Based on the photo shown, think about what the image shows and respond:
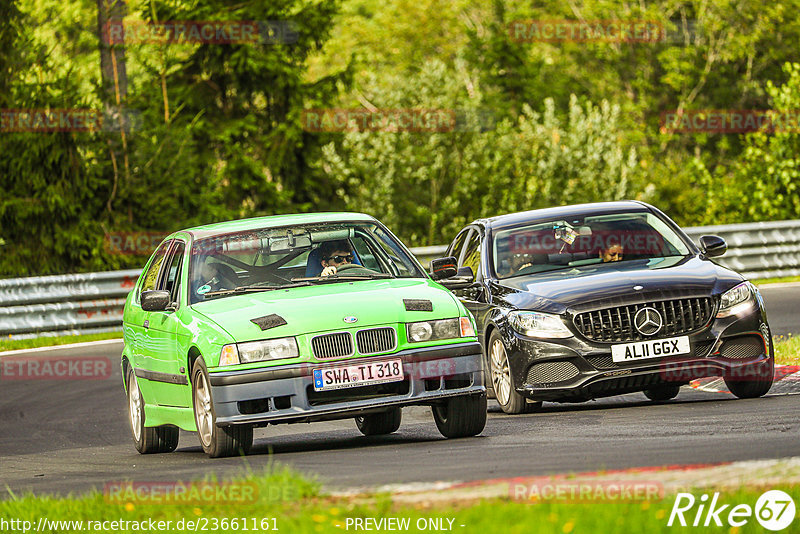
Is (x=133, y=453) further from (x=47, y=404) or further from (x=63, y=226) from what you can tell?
(x=63, y=226)

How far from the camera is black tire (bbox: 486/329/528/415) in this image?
36.6ft

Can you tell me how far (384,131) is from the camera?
37.5 metres

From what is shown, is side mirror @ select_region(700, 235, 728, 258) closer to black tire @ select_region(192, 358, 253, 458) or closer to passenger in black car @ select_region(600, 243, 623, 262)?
passenger in black car @ select_region(600, 243, 623, 262)

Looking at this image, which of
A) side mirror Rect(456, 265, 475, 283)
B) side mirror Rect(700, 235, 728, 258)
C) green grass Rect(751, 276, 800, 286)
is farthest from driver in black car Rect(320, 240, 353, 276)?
green grass Rect(751, 276, 800, 286)

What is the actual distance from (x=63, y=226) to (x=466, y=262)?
13.1 meters

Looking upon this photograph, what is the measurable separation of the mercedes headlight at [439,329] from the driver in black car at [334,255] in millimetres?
1357

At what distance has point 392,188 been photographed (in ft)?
123

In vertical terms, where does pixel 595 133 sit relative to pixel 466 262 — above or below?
below

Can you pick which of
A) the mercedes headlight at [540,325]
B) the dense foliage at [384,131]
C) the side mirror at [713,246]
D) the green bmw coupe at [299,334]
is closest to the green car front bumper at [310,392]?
the green bmw coupe at [299,334]

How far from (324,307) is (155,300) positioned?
1539 millimetres

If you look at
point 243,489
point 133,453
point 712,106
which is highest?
point 243,489

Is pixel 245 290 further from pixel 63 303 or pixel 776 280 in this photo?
pixel 776 280

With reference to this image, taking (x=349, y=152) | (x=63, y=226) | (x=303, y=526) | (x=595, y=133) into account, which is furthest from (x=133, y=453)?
(x=595, y=133)

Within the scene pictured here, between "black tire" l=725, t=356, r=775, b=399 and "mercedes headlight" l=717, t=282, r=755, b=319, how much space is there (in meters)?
0.47
